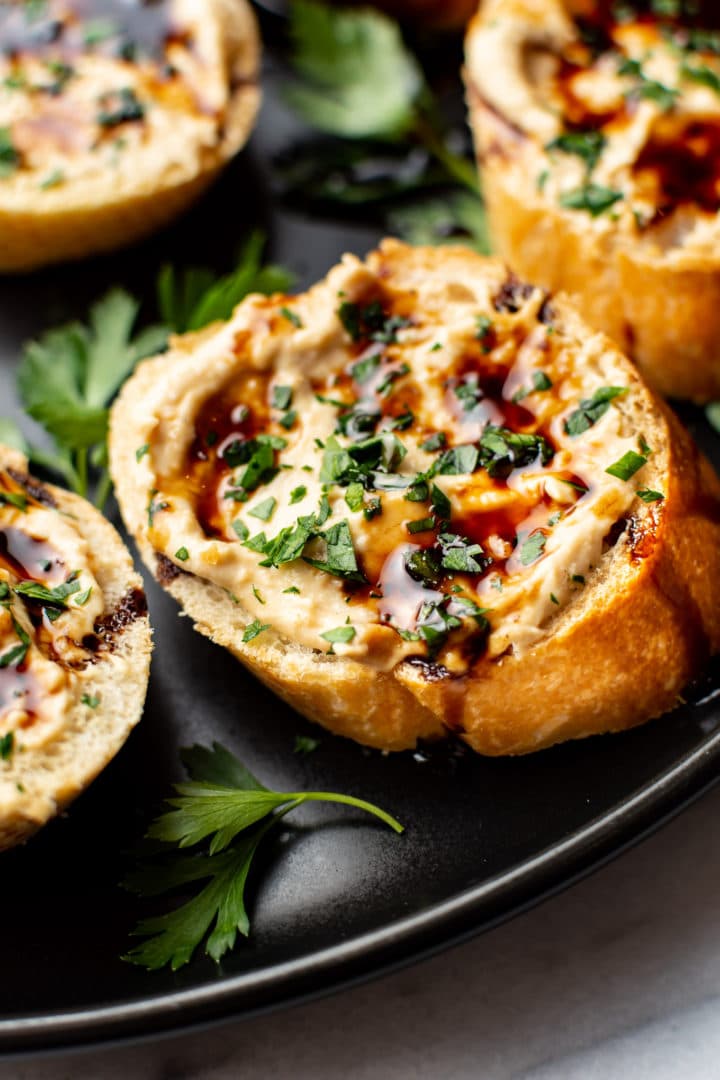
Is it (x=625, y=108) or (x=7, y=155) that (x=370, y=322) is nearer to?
(x=625, y=108)

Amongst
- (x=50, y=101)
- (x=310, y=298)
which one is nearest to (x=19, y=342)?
(x=50, y=101)

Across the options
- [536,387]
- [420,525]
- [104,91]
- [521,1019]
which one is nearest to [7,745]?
[420,525]

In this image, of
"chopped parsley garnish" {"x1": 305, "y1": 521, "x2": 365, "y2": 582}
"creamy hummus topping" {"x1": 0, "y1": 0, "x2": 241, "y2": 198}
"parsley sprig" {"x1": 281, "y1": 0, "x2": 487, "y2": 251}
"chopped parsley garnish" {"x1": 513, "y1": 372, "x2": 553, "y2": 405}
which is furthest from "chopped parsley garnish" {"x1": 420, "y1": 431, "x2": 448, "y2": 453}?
"creamy hummus topping" {"x1": 0, "y1": 0, "x2": 241, "y2": 198}

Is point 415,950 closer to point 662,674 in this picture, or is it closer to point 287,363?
point 662,674

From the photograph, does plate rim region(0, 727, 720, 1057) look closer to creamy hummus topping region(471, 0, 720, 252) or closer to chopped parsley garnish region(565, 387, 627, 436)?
chopped parsley garnish region(565, 387, 627, 436)

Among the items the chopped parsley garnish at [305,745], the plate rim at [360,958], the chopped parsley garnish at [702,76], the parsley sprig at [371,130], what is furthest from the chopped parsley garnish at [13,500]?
the chopped parsley garnish at [702,76]

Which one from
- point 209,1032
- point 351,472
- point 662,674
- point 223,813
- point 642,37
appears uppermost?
point 642,37
